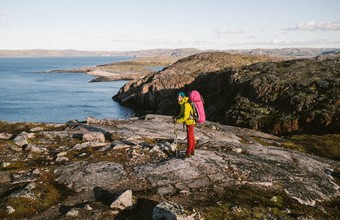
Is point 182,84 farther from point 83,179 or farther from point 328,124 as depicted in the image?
point 83,179

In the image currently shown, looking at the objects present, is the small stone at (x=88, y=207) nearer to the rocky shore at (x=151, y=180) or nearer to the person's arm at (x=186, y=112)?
the rocky shore at (x=151, y=180)

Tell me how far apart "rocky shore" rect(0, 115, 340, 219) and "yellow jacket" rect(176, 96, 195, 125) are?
193 centimetres

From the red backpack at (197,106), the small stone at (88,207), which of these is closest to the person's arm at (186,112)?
Answer: the red backpack at (197,106)

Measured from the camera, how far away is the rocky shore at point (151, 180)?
11430 mm

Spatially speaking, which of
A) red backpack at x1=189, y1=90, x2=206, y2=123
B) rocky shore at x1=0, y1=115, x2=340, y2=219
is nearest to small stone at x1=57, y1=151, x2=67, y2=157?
rocky shore at x1=0, y1=115, x2=340, y2=219

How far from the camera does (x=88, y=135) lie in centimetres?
1977

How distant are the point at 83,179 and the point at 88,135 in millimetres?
6014

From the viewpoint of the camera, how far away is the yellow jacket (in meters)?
16.2

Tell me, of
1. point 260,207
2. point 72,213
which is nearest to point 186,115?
point 260,207

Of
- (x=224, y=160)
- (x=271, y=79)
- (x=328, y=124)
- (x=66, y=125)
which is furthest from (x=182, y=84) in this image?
(x=224, y=160)

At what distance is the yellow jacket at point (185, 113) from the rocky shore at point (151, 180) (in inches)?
76.0

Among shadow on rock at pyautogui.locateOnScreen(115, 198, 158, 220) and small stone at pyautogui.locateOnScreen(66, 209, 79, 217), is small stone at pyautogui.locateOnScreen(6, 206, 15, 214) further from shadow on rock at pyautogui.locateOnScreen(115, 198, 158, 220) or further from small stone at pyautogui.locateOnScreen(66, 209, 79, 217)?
shadow on rock at pyautogui.locateOnScreen(115, 198, 158, 220)

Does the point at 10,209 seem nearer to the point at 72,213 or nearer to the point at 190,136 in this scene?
the point at 72,213

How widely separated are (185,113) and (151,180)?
3821 mm
